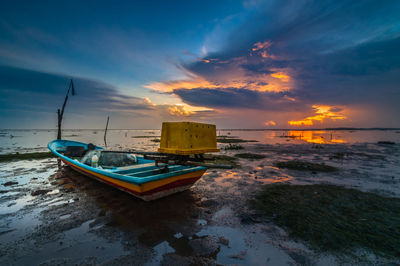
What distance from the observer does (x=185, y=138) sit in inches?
173

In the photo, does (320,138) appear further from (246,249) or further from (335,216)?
(246,249)

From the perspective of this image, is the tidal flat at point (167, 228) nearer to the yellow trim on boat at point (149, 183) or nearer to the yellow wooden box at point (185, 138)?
the yellow trim on boat at point (149, 183)

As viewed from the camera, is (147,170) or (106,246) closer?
(106,246)

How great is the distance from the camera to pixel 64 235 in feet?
13.5

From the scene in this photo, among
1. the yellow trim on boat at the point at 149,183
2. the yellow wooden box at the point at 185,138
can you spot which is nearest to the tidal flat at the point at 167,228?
the yellow trim on boat at the point at 149,183

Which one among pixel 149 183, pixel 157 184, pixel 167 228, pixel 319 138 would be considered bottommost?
pixel 167 228

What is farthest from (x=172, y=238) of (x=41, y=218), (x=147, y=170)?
(x=41, y=218)

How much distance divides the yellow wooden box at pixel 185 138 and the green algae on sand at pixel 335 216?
307cm

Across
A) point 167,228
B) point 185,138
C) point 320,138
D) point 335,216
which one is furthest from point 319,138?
point 167,228

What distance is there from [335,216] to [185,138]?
512 cm

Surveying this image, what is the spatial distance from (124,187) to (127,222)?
147 centimetres

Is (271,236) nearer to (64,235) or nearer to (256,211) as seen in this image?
(256,211)

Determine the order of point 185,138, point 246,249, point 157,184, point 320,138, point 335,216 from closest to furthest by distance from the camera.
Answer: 1. point 246,249
2. point 185,138
3. point 335,216
4. point 157,184
5. point 320,138

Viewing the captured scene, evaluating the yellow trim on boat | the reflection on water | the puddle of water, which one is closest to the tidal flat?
the puddle of water
